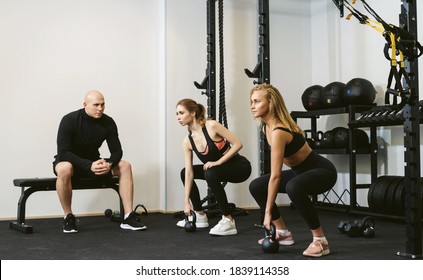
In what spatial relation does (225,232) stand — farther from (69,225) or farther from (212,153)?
(69,225)

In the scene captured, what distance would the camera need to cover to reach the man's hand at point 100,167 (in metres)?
3.92

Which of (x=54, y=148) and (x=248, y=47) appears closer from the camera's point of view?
(x=54, y=148)

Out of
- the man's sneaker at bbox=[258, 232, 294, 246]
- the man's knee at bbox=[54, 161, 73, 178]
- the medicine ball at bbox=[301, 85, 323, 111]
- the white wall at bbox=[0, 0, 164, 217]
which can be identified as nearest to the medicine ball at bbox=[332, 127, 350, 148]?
the medicine ball at bbox=[301, 85, 323, 111]

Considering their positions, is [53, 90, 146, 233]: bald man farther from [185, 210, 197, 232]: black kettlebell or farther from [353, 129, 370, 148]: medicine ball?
[353, 129, 370, 148]: medicine ball

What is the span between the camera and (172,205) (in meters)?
5.27

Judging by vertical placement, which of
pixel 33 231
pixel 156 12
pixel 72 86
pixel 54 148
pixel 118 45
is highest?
pixel 156 12

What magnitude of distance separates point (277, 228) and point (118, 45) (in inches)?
113

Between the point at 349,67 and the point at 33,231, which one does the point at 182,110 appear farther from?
the point at 349,67

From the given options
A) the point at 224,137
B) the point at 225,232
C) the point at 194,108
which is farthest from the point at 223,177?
the point at 194,108

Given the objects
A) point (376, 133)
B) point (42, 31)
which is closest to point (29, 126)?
point (42, 31)

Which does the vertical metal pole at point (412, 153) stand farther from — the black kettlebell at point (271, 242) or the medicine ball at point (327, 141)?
the medicine ball at point (327, 141)

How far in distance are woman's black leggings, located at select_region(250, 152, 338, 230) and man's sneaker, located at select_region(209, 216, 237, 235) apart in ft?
2.16

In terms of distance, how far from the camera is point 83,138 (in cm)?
409

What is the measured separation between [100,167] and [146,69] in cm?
170
